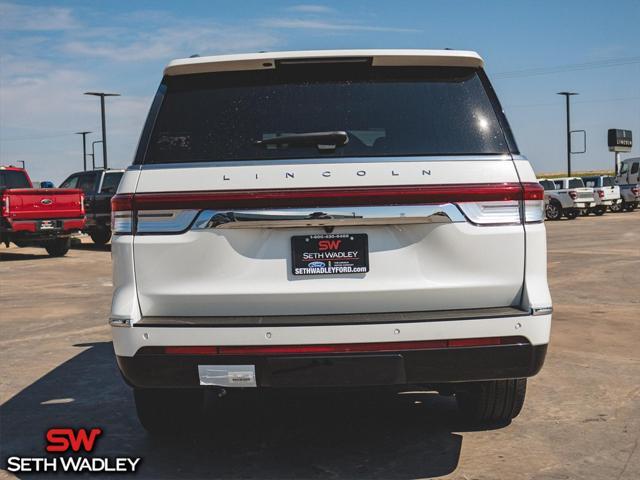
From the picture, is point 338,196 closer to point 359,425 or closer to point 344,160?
point 344,160

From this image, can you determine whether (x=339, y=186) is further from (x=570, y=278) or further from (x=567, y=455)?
(x=570, y=278)

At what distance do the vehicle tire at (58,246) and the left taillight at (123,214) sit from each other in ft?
54.4

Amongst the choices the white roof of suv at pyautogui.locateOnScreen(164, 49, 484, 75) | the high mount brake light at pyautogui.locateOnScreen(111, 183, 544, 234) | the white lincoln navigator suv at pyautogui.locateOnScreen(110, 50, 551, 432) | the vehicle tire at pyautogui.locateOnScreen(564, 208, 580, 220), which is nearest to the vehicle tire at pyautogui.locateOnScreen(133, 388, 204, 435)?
the white lincoln navigator suv at pyautogui.locateOnScreen(110, 50, 551, 432)

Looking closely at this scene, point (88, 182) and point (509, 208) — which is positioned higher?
point (509, 208)

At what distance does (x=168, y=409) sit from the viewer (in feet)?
15.2

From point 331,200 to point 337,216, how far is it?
75mm

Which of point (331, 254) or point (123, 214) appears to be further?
Answer: point (123, 214)

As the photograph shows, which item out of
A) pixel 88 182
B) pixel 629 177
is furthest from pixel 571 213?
pixel 88 182

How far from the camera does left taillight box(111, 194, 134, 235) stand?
3.79 metres

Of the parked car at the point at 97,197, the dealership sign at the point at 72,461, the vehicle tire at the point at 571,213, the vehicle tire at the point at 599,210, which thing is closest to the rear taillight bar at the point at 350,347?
the dealership sign at the point at 72,461

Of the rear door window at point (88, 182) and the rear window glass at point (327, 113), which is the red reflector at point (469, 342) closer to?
the rear window glass at point (327, 113)

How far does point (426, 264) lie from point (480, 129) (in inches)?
27.3

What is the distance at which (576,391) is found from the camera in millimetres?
5754

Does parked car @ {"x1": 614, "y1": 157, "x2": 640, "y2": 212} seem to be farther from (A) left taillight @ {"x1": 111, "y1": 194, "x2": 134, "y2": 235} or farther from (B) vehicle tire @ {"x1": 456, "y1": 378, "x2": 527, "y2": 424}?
(A) left taillight @ {"x1": 111, "y1": 194, "x2": 134, "y2": 235}
